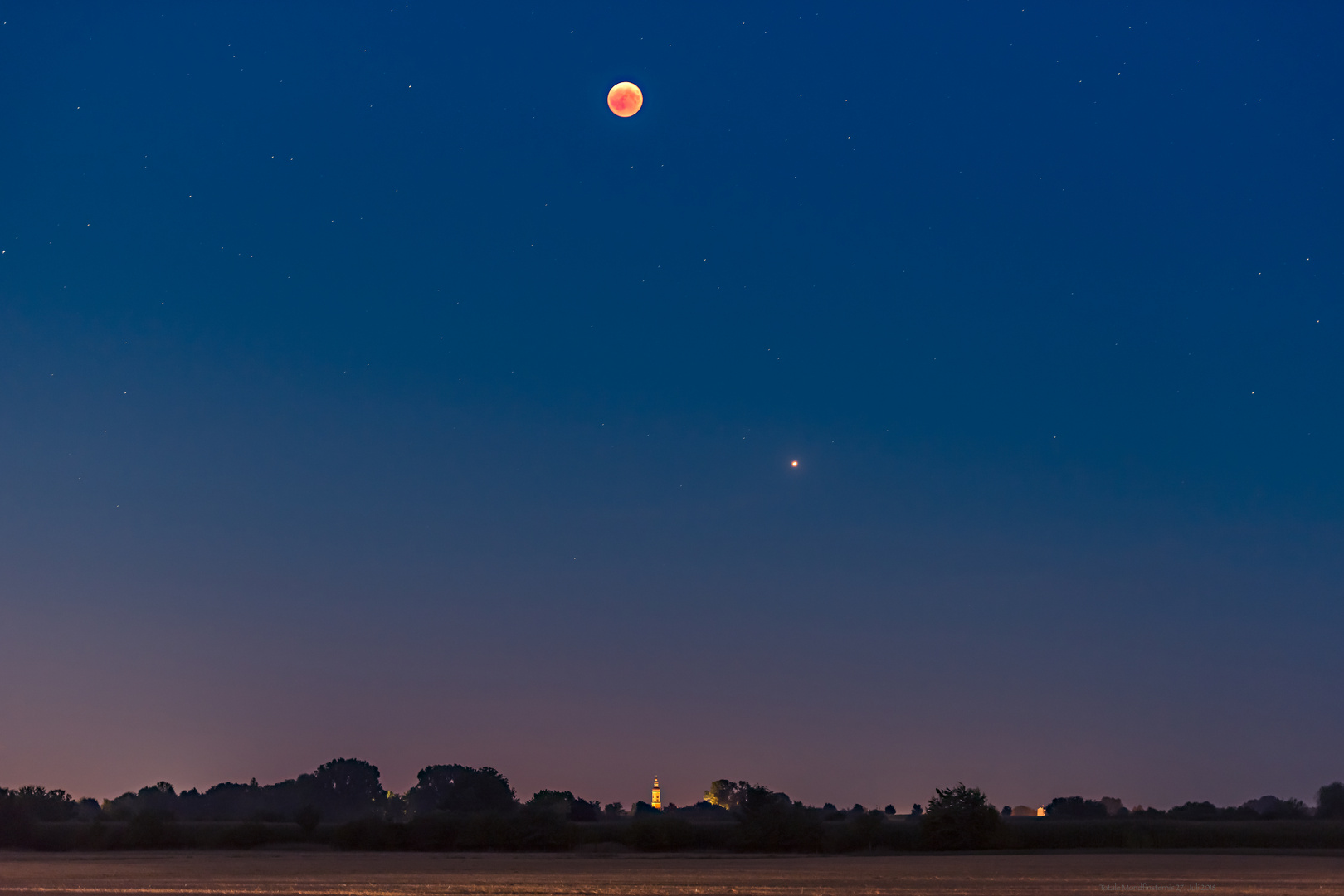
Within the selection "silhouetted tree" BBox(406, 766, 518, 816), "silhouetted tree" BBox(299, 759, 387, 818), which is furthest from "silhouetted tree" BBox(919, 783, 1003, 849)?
"silhouetted tree" BBox(299, 759, 387, 818)

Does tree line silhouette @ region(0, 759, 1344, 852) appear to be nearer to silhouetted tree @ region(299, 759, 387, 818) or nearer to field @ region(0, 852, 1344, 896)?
field @ region(0, 852, 1344, 896)

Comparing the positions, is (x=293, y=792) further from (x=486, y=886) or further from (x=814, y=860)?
(x=486, y=886)

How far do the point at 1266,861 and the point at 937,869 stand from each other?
72.2 ft

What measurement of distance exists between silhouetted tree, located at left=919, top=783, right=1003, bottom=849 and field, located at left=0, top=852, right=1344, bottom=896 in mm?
5634

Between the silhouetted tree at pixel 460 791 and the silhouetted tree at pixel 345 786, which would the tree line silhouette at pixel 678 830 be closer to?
the silhouetted tree at pixel 460 791

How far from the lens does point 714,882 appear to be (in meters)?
43.5

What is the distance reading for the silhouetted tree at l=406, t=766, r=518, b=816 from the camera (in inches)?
4990

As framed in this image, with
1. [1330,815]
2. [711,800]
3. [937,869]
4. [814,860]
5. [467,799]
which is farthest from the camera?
[711,800]

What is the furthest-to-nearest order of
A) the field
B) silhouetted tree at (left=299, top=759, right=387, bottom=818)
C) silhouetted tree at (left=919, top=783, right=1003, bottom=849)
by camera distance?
silhouetted tree at (left=299, top=759, right=387, bottom=818) < silhouetted tree at (left=919, top=783, right=1003, bottom=849) < the field

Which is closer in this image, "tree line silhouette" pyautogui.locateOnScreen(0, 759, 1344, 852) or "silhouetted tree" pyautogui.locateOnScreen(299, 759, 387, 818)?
"tree line silhouette" pyautogui.locateOnScreen(0, 759, 1344, 852)

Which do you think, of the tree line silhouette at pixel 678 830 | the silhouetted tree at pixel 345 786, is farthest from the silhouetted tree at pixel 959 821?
the silhouetted tree at pixel 345 786

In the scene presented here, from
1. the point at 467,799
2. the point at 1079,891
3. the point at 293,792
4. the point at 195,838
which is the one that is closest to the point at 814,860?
the point at 1079,891

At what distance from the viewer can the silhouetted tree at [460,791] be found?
12675cm

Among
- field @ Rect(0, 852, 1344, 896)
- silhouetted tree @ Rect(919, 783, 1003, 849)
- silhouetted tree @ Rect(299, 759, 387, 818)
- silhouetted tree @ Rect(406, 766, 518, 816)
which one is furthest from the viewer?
silhouetted tree @ Rect(299, 759, 387, 818)
